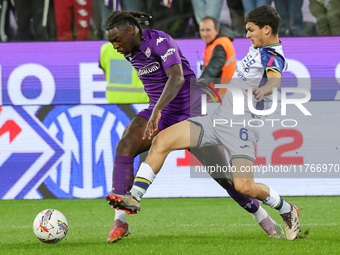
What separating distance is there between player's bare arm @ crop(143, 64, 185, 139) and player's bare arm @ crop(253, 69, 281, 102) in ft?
2.30

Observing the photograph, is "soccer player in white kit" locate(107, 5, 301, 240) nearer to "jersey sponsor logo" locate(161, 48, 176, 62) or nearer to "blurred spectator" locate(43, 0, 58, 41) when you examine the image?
"jersey sponsor logo" locate(161, 48, 176, 62)

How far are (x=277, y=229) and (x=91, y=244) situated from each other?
1.49m

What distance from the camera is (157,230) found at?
670cm

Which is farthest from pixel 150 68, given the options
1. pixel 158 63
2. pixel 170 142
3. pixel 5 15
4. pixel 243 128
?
pixel 5 15

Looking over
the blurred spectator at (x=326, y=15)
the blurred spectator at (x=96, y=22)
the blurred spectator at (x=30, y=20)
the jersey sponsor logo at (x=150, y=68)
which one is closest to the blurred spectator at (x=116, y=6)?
the blurred spectator at (x=96, y=22)

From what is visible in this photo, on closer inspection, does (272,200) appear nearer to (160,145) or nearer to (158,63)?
(160,145)

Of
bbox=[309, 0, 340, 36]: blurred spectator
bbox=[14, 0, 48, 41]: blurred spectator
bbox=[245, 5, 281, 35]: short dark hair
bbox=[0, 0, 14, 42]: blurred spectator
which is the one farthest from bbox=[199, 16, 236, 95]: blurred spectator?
bbox=[245, 5, 281, 35]: short dark hair

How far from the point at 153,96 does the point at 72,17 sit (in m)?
5.67

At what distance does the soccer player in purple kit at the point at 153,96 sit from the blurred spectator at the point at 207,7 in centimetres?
499

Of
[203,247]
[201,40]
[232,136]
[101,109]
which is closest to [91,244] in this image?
[203,247]

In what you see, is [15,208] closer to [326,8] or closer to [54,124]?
[54,124]

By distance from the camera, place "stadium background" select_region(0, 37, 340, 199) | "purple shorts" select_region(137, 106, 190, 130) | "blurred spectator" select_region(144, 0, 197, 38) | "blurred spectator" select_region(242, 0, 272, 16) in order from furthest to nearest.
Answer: "blurred spectator" select_region(144, 0, 197, 38) < "blurred spectator" select_region(242, 0, 272, 16) < "stadium background" select_region(0, 37, 340, 199) < "purple shorts" select_region(137, 106, 190, 130)

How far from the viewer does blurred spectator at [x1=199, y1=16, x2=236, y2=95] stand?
34.3 ft

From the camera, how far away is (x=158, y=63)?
6.00m
